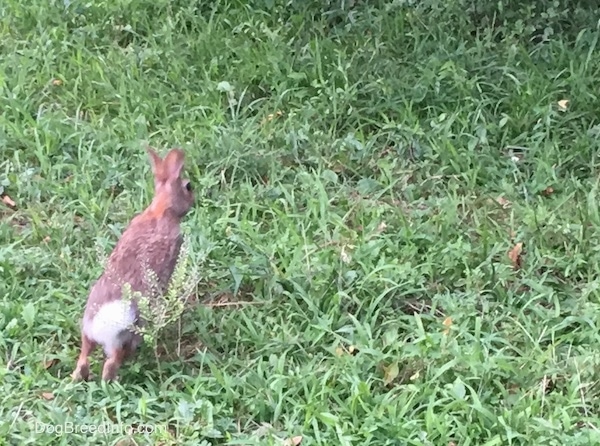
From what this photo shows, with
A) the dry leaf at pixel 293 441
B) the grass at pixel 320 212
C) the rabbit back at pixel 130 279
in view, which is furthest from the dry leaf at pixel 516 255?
the rabbit back at pixel 130 279

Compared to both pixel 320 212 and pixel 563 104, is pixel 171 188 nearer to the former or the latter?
pixel 320 212

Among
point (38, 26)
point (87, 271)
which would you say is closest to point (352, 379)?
point (87, 271)

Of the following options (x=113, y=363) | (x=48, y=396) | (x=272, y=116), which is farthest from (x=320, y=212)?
(x=48, y=396)

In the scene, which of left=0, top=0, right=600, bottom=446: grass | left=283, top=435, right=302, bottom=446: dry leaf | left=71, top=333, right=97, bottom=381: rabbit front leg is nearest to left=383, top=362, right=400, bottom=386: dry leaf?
left=0, top=0, right=600, bottom=446: grass

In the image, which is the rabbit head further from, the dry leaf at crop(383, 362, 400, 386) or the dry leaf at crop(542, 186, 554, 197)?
the dry leaf at crop(542, 186, 554, 197)

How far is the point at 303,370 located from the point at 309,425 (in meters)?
0.25

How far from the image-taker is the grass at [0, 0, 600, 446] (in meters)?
3.14

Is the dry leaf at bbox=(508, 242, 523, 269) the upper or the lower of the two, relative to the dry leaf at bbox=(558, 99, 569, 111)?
lower

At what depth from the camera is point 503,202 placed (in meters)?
4.13

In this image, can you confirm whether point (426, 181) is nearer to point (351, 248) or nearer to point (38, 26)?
point (351, 248)

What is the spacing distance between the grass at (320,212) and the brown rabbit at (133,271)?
0.14 meters

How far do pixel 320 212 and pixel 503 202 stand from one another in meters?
0.77

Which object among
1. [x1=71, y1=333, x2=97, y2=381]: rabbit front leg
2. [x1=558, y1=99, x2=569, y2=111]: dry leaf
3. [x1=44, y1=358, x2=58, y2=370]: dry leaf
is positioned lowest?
[x1=44, y1=358, x2=58, y2=370]: dry leaf

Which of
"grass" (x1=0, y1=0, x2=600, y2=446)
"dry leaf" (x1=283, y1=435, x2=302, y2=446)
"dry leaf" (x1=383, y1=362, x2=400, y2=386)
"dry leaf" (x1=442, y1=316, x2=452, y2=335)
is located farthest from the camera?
"dry leaf" (x1=442, y1=316, x2=452, y2=335)
